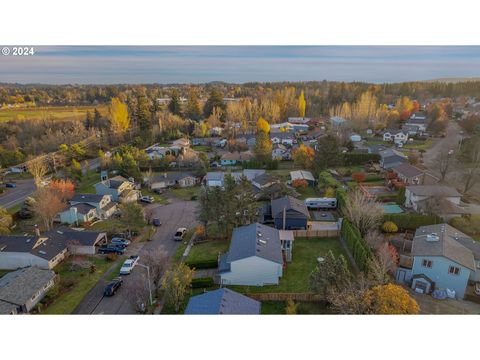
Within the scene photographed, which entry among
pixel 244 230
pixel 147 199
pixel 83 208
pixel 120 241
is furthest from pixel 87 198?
pixel 244 230

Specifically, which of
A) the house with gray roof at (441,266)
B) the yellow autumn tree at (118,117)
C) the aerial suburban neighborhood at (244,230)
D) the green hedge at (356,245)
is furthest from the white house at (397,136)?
the yellow autumn tree at (118,117)

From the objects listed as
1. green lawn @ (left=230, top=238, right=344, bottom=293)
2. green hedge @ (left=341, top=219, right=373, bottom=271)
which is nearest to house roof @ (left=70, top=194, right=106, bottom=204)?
green lawn @ (left=230, top=238, right=344, bottom=293)

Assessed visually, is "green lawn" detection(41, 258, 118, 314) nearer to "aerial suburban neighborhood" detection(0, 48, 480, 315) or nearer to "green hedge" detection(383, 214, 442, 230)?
"aerial suburban neighborhood" detection(0, 48, 480, 315)

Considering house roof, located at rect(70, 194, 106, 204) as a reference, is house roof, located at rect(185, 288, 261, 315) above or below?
above

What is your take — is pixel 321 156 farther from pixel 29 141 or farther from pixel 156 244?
pixel 29 141

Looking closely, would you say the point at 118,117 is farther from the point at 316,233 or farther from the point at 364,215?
the point at 364,215

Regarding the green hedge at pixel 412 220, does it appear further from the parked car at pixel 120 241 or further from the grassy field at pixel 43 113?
the grassy field at pixel 43 113

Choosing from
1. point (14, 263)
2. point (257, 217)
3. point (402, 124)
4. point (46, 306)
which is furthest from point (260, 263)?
point (402, 124)
